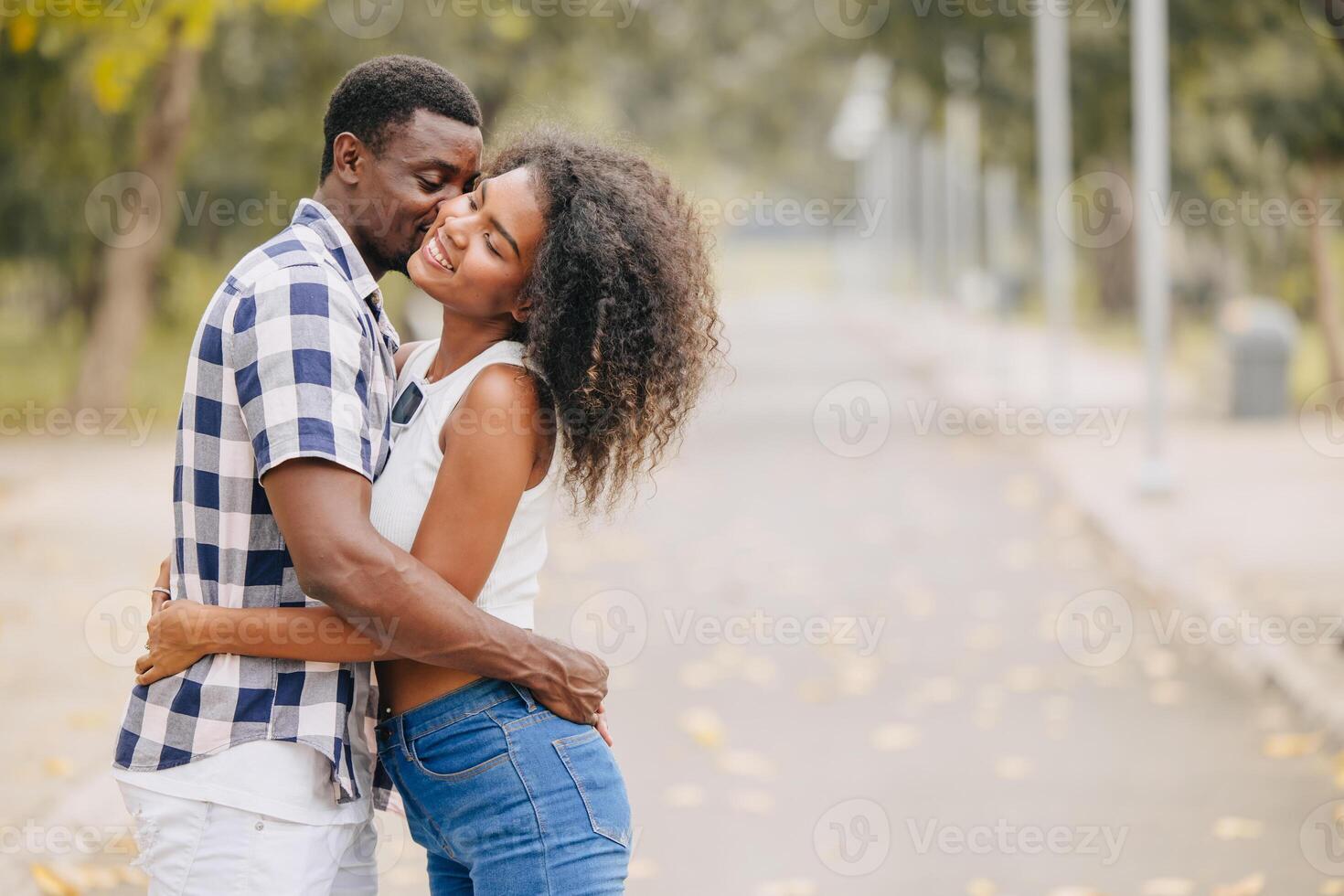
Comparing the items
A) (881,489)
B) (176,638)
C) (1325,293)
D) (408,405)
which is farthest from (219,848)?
(1325,293)

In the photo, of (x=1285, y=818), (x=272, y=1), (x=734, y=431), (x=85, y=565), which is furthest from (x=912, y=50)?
(x=1285, y=818)

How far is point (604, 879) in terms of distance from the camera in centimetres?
249

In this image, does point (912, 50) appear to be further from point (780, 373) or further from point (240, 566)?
point (240, 566)

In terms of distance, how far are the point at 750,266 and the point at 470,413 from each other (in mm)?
113240

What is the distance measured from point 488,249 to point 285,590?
618 millimetres

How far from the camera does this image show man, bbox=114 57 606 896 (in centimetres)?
232

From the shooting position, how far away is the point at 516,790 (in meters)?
2.47

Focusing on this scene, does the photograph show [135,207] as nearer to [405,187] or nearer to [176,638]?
[405,187]

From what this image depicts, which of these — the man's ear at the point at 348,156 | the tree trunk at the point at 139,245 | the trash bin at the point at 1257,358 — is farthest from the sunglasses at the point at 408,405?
the tree trunk at the point at 139,245

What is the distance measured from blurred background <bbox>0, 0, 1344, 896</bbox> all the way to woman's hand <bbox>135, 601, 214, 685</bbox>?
0.88 meters

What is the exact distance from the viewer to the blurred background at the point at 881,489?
18.3 feet

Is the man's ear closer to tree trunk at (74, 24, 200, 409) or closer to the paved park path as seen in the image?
the paved park path

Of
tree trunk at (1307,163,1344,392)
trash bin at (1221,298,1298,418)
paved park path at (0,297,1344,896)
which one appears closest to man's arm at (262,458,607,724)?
paved park path at (0,297,1344,896)

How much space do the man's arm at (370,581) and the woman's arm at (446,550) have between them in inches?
1.7
